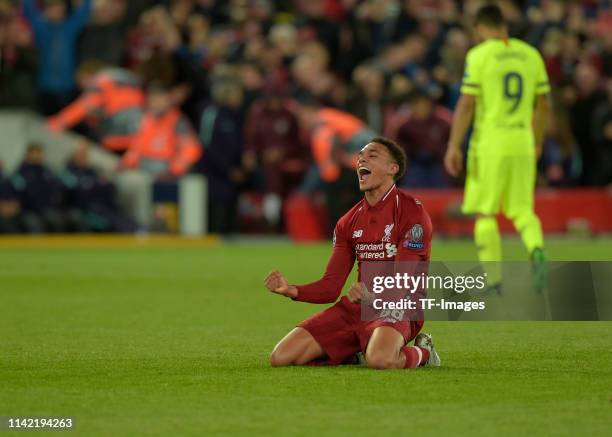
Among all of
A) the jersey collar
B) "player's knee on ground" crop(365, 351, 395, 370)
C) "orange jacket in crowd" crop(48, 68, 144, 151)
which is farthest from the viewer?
"orange jacket in crowd" crop(48, 68, 144, 151)

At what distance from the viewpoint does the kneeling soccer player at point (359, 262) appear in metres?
8.74

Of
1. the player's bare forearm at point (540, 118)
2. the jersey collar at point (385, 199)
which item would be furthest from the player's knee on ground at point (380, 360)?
the player's bare forearm at point (540, 118)

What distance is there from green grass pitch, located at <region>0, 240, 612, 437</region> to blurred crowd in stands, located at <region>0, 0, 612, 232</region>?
26.9 feet

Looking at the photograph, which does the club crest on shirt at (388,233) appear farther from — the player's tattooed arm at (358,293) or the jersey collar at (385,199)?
the player's tattooed arm at (358,293)

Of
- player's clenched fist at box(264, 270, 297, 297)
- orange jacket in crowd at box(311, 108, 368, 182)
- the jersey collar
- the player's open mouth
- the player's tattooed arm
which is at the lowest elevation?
the player's tattooed arm

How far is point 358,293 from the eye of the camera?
27.6ft

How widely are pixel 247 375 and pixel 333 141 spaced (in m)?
14.4

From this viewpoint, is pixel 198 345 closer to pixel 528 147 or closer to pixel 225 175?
pixel 528 147

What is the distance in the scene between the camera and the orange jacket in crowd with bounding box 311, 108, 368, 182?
74.7 feet

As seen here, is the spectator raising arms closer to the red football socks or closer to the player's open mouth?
the player's open mouth

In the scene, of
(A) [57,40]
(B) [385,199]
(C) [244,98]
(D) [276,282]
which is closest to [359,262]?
(B) [385,199]

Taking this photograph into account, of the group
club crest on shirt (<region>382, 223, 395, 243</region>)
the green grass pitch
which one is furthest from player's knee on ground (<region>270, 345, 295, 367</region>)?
club crest on shirt (<region>382, 223, 395, 243</region>)

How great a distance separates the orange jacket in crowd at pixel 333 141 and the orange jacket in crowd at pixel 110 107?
2854 millimetres

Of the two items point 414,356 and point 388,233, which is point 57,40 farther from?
point 414,356
